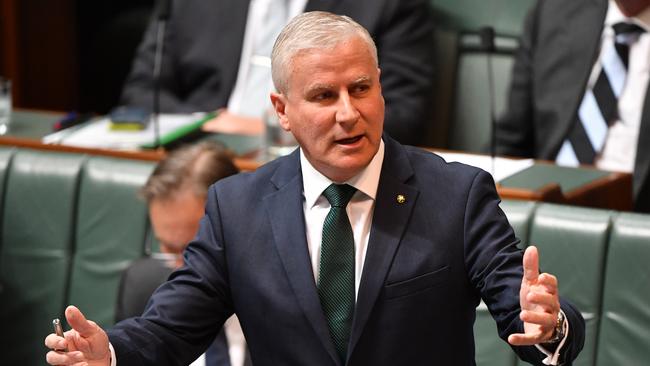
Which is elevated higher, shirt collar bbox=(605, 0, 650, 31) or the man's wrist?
shirt collar bbox=(605, 0, 650, 31)

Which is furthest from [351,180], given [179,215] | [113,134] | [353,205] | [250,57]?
[250,57]

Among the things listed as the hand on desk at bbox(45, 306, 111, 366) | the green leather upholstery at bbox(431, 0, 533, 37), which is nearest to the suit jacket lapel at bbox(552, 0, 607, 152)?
the green leather upholstery at bbox(431, 0, 533, 37)

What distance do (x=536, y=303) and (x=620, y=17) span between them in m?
2.04

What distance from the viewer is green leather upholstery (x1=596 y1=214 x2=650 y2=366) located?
257cm

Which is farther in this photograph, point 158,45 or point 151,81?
point 151,81

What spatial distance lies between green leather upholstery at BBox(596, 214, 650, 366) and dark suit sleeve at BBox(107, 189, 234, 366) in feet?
2.96

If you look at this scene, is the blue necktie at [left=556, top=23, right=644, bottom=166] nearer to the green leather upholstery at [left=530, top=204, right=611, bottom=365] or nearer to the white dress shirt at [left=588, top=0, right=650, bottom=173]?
the white dress shirt at [left=588, top=0, right=650, bottom=173]

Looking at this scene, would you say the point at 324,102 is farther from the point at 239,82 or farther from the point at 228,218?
the point at 239,82

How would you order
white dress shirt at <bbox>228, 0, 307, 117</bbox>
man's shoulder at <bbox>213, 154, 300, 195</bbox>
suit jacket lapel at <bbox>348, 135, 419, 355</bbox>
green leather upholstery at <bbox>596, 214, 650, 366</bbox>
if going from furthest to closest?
white dress shirt at <bbox>228, 0, 307, 117</bbox>, green leather upholstery at <bbox>596, 214, 650, 366</bbox>, man's shoulder at <bbox>213, 154, 300, 195</bbox>, suit jacket lapel at <bbox>348, 135, 419, 355</bbox>

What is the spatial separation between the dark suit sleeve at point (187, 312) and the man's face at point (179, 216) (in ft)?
1.80

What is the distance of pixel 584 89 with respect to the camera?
3.63 meters

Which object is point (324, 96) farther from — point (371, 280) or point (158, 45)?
point (158, 45)

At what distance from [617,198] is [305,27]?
142 cm

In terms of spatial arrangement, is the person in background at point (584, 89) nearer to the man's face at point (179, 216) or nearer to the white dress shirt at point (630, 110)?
the white dress shirt at point (630, 110)
